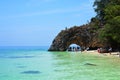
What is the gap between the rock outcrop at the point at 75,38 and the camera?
247 feet

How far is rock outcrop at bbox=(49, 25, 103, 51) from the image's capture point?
247 feet

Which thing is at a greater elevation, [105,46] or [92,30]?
[92,30]

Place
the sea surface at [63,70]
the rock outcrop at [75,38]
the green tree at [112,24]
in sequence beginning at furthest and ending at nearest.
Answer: the rock outcrop at [75,38], the green tree at [112,24], the sea surface at [63,70]

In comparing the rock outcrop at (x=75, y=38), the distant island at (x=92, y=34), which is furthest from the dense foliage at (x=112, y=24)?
the rock outcrop at (x=75, y=38)

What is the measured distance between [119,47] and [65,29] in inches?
1080

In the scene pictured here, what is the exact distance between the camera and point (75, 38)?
7781 cm

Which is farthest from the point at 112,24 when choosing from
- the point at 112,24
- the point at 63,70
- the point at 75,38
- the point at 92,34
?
the point at 75,38

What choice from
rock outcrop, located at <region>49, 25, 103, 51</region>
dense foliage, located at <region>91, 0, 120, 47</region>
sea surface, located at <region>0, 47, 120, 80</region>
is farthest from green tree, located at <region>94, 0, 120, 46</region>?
rock outcrop, located at <region>49, 25, 103, 51</region>

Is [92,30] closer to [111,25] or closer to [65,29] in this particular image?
[65,29]

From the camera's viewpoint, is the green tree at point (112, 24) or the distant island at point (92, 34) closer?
the green tree at point (112, 24)

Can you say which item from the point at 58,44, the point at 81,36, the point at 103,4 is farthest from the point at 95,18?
the point at 58,44

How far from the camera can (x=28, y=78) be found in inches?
767

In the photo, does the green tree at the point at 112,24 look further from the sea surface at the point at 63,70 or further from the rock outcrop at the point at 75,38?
the rock outcrop at the point at 75,38

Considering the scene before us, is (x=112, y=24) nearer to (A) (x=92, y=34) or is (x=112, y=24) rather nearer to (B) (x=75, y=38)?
(A) (x=92, y=34)
